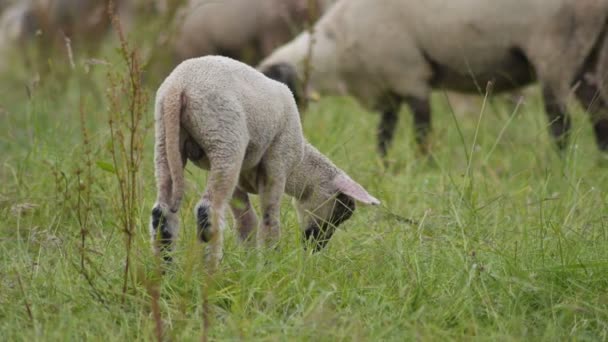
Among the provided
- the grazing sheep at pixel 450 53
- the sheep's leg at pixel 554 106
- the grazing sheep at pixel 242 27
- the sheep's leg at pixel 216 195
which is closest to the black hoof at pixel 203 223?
the sheep's leg at pixel 216 195

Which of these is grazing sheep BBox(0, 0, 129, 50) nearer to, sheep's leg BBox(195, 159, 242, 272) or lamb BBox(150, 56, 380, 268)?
lamb BBox(150, 56, 380, 268)

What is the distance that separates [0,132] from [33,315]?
3.71 m

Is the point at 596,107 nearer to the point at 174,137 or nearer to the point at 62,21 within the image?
the point at 174,137

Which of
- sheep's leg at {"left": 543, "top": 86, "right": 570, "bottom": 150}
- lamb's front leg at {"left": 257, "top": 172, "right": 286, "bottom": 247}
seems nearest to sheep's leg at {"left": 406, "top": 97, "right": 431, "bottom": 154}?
sheep's leg at {"left": 543, "top": 86, "right": 570, "bottom": 150}

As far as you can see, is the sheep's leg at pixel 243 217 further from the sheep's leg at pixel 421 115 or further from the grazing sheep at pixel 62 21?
the grazing sheep at pixel 62 21

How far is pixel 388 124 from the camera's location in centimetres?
734

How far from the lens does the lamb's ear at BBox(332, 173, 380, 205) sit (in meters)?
4.25

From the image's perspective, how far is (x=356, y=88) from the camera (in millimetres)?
7449

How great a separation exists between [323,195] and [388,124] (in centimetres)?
301

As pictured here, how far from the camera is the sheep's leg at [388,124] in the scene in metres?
7.18

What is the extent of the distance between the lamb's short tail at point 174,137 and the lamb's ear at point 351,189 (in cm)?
91

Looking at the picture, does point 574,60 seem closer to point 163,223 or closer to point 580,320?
point 580,320

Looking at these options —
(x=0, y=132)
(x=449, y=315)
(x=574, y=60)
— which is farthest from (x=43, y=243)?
(x=574, y=60)

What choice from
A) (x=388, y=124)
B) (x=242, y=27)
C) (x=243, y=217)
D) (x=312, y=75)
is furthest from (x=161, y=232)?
(x=242, y=27)
